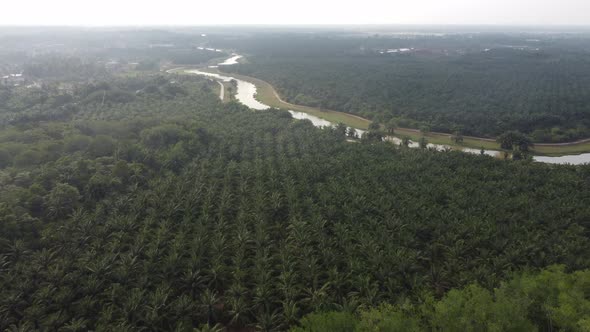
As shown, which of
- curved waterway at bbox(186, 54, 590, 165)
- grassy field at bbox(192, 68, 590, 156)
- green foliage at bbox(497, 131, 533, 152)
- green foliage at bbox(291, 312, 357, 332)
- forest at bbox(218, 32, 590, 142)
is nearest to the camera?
green foliage at bbox(291, 312, 357, 332)

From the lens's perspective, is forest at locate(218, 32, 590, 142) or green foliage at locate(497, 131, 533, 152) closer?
green foliage at locate(497, 131, 533, 152)

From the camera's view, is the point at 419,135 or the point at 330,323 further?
the point at 419,135

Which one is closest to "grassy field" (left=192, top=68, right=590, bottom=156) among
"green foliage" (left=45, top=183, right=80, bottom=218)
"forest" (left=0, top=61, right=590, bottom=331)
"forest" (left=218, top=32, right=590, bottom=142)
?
"forest" (left=218, top=32, right=590, bottom=142)

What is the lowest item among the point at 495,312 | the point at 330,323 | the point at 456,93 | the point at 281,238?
the point at 281,238

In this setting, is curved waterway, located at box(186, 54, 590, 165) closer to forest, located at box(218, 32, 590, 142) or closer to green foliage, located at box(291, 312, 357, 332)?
forest, located at box(218, 32, 590, 142)

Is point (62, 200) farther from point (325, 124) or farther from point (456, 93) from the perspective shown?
point (456, 93)

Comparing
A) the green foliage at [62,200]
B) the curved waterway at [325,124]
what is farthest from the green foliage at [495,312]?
the curved waterway at [325,124]

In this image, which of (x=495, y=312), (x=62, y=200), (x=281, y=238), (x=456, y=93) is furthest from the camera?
(x=456, y=93)

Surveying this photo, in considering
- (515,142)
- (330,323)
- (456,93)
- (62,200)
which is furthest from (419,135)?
(62,200)

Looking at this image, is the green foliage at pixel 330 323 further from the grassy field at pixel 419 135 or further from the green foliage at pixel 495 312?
the grassy field at pixel 419 135
